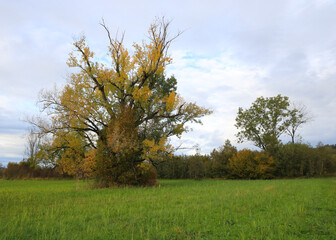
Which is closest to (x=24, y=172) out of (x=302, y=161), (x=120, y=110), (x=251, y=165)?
(x=120, y=110)

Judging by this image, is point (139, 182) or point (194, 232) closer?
point (194, 232)

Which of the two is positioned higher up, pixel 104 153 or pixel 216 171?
pixel 104 153

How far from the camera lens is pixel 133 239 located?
15.1ft

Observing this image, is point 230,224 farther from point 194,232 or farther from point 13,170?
point 13,170

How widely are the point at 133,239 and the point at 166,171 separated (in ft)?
109

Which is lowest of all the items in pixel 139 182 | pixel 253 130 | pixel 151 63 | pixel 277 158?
pixel 139 182

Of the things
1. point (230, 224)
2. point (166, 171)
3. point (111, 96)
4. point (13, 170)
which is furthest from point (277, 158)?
point (13, 170)

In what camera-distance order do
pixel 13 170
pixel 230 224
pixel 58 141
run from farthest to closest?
pixel 13 170 → pixel 58 141 → pixel 230 224

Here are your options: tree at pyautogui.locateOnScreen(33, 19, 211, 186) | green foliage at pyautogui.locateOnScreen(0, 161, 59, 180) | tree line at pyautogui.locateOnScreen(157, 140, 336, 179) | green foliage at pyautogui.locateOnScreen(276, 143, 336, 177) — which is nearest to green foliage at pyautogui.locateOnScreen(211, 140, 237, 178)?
tree line at pyautogui.locateOnScreen(157, 140, 336, 179)

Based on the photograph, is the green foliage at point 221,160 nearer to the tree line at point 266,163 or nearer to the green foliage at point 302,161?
the tree line at point 266,163

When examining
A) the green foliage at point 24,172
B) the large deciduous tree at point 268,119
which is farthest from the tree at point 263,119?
the green foliage at point 24,172

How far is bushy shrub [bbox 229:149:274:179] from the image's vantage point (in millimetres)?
31172

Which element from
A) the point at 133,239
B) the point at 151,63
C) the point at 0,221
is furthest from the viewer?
the point at 151,63

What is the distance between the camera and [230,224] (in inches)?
225
